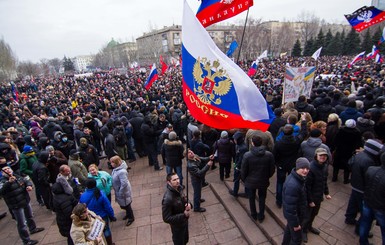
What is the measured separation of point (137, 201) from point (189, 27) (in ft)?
15.6

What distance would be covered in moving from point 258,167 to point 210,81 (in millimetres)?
1906

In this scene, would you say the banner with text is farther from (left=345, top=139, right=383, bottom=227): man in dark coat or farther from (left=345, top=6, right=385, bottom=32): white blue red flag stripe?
(left=345, top=6, right=385, bottom=32): white blue red flag stripe

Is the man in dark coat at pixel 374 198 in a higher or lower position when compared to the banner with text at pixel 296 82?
lower

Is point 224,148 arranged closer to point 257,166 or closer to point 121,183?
point 257,166

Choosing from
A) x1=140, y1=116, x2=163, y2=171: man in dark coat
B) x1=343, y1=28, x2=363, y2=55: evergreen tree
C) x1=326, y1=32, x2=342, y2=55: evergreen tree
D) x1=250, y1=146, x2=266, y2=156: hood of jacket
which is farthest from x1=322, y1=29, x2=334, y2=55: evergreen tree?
x1=250, y1=146, x2=266, y2=156: hood of jacket

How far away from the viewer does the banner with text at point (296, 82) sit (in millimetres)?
7305

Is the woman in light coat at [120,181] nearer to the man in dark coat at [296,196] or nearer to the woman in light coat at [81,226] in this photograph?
the woman in light coat at [81,226]

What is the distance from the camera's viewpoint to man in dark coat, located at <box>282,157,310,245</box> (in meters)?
3.21

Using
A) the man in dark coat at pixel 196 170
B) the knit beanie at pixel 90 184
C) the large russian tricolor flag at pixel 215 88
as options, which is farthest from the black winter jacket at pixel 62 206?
the large russian tricolor flag at pixel 215 88

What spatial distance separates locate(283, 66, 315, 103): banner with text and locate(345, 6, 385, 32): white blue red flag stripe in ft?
13.7

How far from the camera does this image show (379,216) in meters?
3.26

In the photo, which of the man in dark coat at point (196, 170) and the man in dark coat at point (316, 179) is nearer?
the man in dark coat at point (316, 179)

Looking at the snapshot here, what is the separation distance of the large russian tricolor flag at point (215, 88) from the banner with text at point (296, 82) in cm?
474

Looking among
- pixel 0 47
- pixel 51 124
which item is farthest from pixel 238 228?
pixel 0 47
